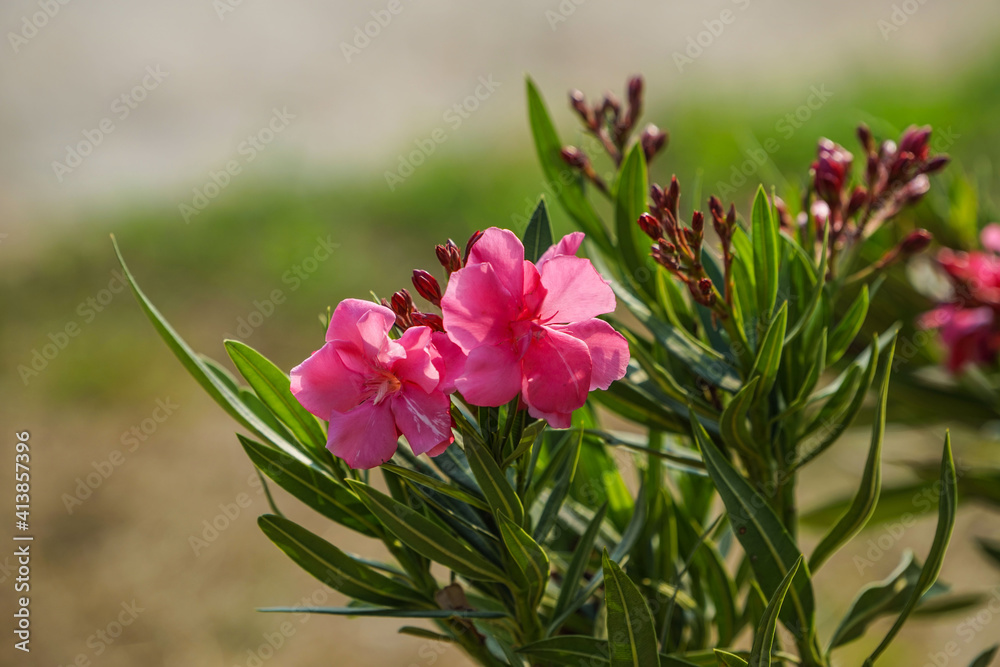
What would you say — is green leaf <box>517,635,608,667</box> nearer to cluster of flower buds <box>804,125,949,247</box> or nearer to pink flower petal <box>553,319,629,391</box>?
pink flower petal <box>553,319,629,391</box>

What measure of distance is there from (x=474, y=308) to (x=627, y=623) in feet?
0.79

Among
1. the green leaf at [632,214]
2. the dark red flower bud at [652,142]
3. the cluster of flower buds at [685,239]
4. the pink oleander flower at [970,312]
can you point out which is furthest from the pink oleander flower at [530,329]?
the pink oleander flower at [970,312]

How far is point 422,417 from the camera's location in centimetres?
49

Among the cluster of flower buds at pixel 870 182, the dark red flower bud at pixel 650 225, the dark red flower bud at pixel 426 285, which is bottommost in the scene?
the cluster of flower buds at pixel 870 182

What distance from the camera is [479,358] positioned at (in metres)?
0.47

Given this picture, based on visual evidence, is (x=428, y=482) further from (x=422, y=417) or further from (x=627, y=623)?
(x=627, y=623)

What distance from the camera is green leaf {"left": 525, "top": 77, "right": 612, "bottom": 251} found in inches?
30.1

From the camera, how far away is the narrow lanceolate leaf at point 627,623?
0.52 meters

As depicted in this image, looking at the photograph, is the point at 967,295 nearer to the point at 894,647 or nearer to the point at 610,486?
the point at 610,486

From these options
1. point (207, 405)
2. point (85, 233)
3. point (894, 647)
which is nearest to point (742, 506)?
point (894, 647)

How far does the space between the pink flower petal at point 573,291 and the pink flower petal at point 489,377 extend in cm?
5

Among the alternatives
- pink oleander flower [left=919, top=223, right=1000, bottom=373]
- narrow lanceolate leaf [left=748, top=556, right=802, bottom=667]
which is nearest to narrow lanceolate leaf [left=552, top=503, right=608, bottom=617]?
narrow lanceolate leaf [left=748, top=556, right=802, bottom=667]

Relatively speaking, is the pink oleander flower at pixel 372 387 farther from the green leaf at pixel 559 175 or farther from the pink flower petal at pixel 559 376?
the green leaf at pixel 559 175

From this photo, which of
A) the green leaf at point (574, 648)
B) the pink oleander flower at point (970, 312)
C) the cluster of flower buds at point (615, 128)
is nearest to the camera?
the green leaf at point (574, 648)
